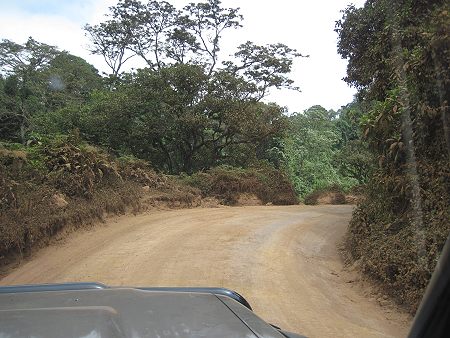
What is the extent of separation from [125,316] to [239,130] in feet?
64.7

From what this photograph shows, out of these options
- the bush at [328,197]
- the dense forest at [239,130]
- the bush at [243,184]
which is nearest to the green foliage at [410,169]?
the dense forest at [239,130]

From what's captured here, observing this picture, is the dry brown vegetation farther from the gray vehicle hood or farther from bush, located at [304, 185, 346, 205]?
the gray vehicle hood

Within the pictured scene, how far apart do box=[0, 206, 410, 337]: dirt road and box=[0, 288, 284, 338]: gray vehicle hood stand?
3499 millimetres

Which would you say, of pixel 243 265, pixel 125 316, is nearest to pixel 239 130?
pixel 243 265

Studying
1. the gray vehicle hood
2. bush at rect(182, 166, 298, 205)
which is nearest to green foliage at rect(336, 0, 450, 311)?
the gray vehicle hood

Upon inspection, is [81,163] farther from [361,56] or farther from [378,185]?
[361,56]

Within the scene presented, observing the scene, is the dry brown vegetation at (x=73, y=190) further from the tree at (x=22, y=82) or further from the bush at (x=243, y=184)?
the tree at (x=22, y=82)

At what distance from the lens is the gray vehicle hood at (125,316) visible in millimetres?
1938

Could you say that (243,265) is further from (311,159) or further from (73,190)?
(311,159)

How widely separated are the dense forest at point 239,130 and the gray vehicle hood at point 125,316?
4.65 meters

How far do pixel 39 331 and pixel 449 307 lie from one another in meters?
1.54

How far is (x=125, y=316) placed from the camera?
2.17 meters

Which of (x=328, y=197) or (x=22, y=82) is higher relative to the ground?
(x=22, y=82)

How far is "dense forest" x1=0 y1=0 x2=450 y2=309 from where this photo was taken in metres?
7.79
